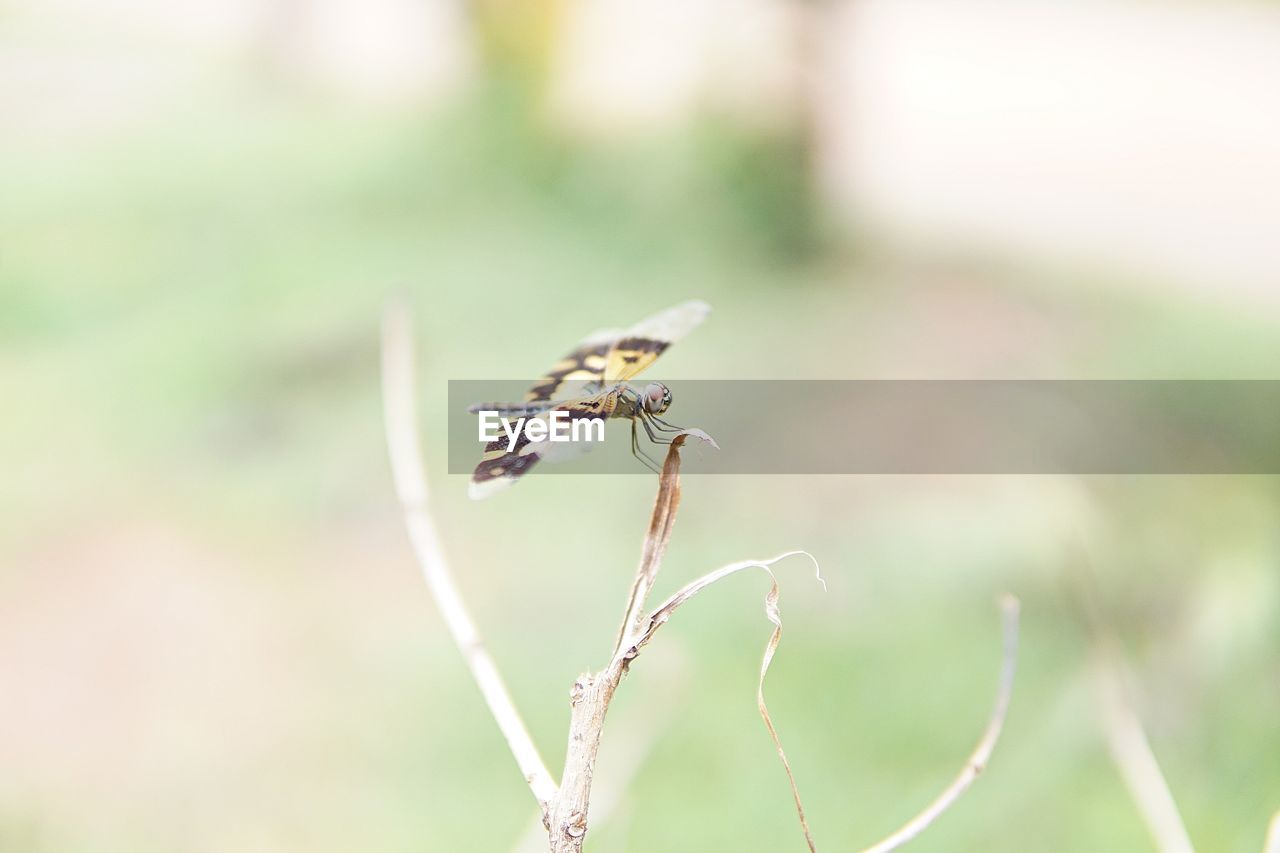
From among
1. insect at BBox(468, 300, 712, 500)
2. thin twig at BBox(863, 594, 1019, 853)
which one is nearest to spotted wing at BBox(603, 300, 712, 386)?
insect at BBox(468, 300, 712, 500)

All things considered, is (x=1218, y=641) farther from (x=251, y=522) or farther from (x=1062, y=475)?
(x=251, y=522)

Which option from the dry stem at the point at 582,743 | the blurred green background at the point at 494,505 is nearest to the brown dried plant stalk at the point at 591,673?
the dry stem at the point at 582,743

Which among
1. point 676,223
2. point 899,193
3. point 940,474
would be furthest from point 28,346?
point 899,193

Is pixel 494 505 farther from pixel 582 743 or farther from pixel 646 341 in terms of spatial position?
pixel 582 743

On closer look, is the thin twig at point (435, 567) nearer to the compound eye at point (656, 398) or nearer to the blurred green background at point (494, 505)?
the compound eye at point (656, 398)

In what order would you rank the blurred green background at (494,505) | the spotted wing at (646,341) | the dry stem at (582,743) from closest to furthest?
the dry stem at (582,743), the spotted wing at (646,341), the blurred green background at (494,505)

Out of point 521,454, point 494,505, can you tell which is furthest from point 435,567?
point 494,505
